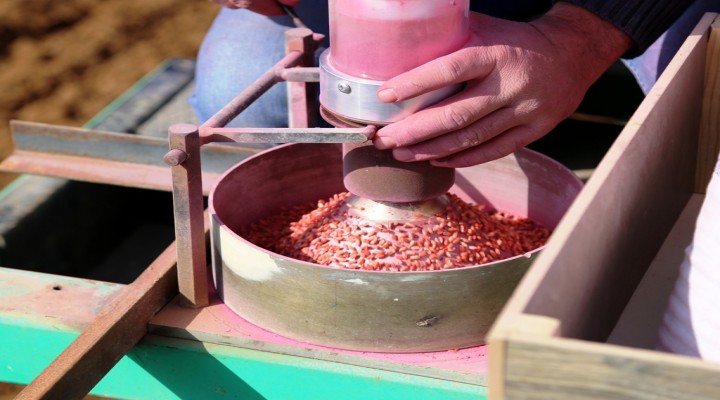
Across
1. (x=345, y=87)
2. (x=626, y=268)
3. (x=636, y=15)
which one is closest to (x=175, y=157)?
(x=345, y=87)

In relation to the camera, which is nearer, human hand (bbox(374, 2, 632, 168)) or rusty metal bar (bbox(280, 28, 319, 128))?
human hand (bbox(374, 2, 632, 168))

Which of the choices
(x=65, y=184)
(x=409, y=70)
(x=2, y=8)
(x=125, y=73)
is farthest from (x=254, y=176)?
(x=2, y=8)

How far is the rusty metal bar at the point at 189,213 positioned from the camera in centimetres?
104

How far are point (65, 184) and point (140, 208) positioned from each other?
210 millimetres

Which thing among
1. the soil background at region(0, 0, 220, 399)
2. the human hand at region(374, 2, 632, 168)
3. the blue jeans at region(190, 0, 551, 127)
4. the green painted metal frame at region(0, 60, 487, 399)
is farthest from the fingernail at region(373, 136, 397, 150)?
the soil background at region(0, 0, 220, 399)

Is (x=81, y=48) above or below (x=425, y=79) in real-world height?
below

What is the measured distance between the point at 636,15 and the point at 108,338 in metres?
0.75

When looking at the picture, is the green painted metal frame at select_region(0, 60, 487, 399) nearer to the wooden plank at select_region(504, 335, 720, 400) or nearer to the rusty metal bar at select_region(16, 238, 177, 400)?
the rusty metal bar at select_region(16, 238, 177, 400)

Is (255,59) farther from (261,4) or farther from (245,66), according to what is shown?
(261,4)

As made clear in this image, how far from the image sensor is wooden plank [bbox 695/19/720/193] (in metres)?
1.32

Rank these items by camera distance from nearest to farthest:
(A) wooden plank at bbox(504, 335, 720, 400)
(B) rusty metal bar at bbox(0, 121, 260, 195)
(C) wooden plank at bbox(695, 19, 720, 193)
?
(A) wooden plank at bbox(504, 335, 720, 400)
(C) wooden plank at bbox(695, 19, 720, 193)
(B) rusty metal bar at bbox(0, 121, 260, 195)

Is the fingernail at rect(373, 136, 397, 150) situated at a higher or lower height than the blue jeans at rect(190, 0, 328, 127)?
higher

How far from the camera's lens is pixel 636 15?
130cm

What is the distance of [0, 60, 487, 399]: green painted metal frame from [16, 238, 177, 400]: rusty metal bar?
4 centimetres
